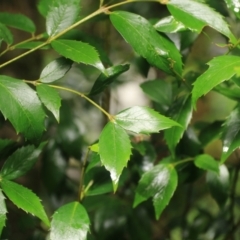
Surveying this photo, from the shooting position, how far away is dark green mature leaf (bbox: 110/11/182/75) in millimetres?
700

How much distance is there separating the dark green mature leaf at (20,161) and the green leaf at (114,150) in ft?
0.55

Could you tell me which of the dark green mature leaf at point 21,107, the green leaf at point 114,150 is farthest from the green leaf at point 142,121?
the dark green mature leaf at point 21,107

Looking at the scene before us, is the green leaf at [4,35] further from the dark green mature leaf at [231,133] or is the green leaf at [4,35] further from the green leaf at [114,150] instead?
the dark green mature leaf at [231,133]

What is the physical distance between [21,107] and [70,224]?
180mm

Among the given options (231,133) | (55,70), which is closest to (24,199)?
(55,70)

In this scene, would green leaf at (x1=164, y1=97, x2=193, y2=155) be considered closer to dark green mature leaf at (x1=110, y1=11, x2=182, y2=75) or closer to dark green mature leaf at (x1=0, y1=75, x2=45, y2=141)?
dark green mature leaf at (x1=110, y1=11, x2=182, y2=75)

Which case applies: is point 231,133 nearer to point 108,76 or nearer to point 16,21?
point 108,76

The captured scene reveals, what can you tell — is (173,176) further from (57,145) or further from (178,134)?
(57,145)

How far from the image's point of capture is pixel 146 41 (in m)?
0.70

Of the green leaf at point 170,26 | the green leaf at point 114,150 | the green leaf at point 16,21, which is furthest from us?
the green leaf at point 16,21

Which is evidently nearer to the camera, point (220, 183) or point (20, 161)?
point (20, 161)

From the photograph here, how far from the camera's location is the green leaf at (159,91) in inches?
36.3

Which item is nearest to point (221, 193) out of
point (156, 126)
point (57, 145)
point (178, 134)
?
point (178, 134)

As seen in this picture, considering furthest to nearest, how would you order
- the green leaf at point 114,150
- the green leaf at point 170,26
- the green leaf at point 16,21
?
1. the green leaf at point 16,21
2. the green leaf at point 170,26
3. the green leaf at point 114,150
